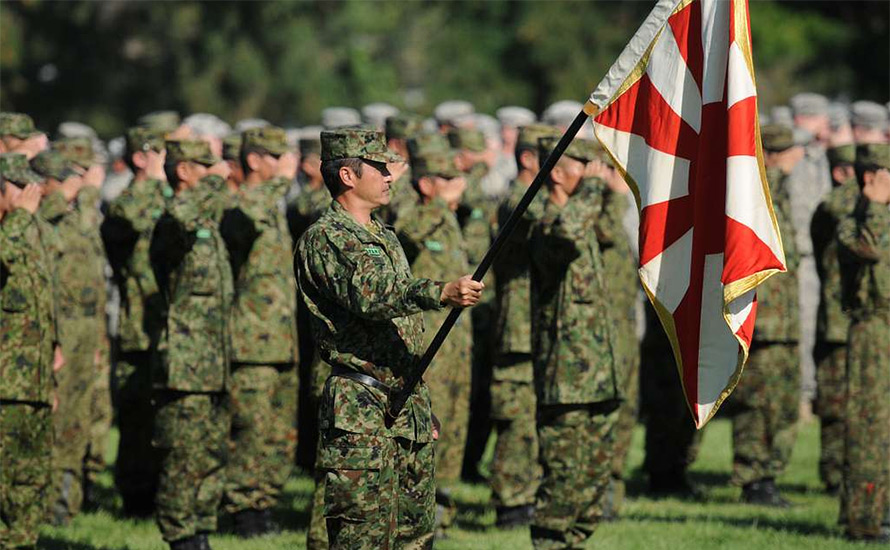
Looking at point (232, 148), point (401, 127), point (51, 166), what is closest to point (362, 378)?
point (51, 166)

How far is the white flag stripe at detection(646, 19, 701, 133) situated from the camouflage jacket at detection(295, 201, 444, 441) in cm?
136

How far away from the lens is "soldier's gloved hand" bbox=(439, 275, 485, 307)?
279 inches

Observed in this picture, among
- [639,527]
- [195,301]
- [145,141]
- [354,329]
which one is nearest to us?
[354,329]

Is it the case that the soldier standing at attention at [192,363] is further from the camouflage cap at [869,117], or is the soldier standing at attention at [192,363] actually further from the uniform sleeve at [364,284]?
the camouflage cap at [869,117]

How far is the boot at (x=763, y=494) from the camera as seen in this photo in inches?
499

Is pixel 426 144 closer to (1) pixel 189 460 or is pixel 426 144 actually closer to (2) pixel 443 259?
(2) pixel 443 259

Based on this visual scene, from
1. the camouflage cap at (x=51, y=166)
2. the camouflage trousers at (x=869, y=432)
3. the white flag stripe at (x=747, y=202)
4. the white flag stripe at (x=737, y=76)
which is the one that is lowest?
the camouflage trousers at (x=869, y=432)

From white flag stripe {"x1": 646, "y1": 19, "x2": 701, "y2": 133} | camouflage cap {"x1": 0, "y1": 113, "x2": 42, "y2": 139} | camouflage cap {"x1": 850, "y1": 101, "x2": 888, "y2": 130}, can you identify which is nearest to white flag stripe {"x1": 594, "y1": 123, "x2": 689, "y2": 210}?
white flag stripe {"x1": 646, "y1": 19, "x2": 701, "y2": 133}

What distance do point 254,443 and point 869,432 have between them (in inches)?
151

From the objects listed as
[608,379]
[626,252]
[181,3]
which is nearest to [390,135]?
[626,252]

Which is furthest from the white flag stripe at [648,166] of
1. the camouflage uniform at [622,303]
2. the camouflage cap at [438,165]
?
the camouflage uniform at [622,303]

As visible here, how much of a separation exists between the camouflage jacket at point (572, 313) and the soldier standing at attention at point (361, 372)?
2.30 metres

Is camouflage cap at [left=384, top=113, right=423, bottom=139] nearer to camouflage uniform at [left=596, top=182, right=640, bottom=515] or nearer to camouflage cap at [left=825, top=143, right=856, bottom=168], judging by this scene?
camouflage uniform at [left=596, top=182, right=640, bottom=515]

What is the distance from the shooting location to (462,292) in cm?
708
